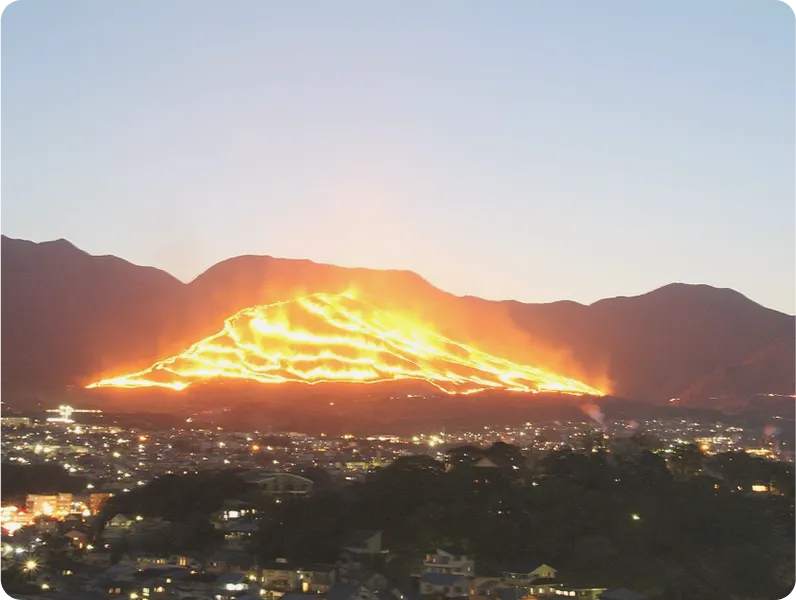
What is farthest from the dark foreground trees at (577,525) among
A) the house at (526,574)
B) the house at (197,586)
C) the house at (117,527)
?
the house at (117,527)

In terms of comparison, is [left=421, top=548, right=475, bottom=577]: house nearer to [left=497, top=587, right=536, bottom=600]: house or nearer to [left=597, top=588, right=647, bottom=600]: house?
[left=497, top=587, right=536, bottom=600]: house

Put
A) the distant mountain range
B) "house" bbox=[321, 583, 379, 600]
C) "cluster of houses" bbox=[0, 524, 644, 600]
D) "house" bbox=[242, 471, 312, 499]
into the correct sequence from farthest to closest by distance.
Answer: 1. the distant mountain range
2. "house" bbox=[242, 471, 312, 499]
3. "cluster of houses" bbox=[0, 524, 644, 600]
4. "house" bbox=[321, 583, 379, 600]

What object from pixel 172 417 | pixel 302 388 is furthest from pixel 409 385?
pixel 172 417

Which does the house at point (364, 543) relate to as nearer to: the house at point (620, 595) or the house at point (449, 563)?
the house at point (449, 563)

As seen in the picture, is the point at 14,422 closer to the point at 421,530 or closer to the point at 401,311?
the point at 421,530

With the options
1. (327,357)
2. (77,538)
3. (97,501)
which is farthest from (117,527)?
(327,357)

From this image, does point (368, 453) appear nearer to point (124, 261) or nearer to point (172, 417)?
point (172, 417)

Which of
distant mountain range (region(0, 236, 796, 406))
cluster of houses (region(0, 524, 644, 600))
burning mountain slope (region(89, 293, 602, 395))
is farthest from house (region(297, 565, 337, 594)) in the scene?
distant mountain range (region(0, 236, 796, 406))
